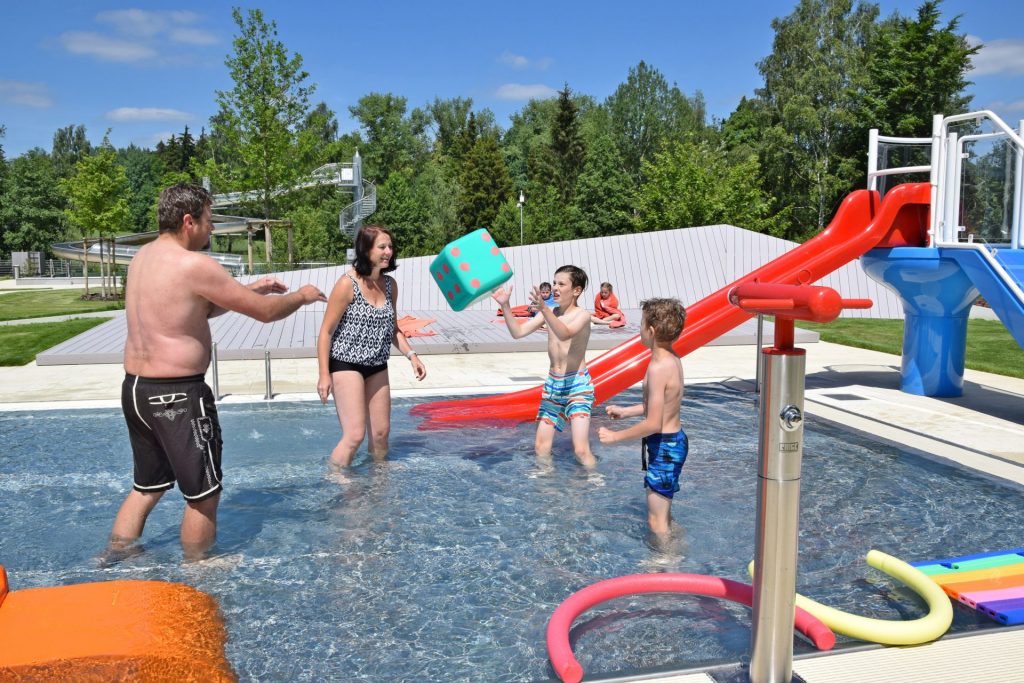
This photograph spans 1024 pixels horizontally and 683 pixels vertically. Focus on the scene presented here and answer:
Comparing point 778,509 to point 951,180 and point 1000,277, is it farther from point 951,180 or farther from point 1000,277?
point 951,180

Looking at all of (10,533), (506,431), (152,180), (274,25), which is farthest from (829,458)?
(152,180)

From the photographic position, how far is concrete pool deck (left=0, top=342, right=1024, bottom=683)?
3.22m

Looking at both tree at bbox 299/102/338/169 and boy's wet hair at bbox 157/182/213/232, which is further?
tree at bbox 299/102/338/169

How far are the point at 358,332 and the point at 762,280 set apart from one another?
5.03m

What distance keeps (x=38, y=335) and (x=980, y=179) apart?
14.7 m

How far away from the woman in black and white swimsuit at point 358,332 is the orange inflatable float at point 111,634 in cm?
220

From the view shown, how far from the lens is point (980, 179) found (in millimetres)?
8969

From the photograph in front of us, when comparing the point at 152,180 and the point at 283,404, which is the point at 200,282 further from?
the point at 152,180

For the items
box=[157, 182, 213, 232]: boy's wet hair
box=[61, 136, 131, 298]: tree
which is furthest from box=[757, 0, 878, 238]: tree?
box=[157, 182, 213, 232]: boy's wet hair

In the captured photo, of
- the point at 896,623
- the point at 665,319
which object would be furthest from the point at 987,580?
the point at 665,319

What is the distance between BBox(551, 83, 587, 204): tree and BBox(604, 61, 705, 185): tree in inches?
147

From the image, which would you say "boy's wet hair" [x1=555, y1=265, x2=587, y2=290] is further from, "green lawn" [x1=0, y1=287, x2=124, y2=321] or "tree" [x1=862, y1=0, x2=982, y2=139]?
"tree" [x1=862, y1=0, x2=982, y2=139]

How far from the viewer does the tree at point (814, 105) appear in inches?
1729

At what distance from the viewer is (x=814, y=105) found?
45.7 metres
